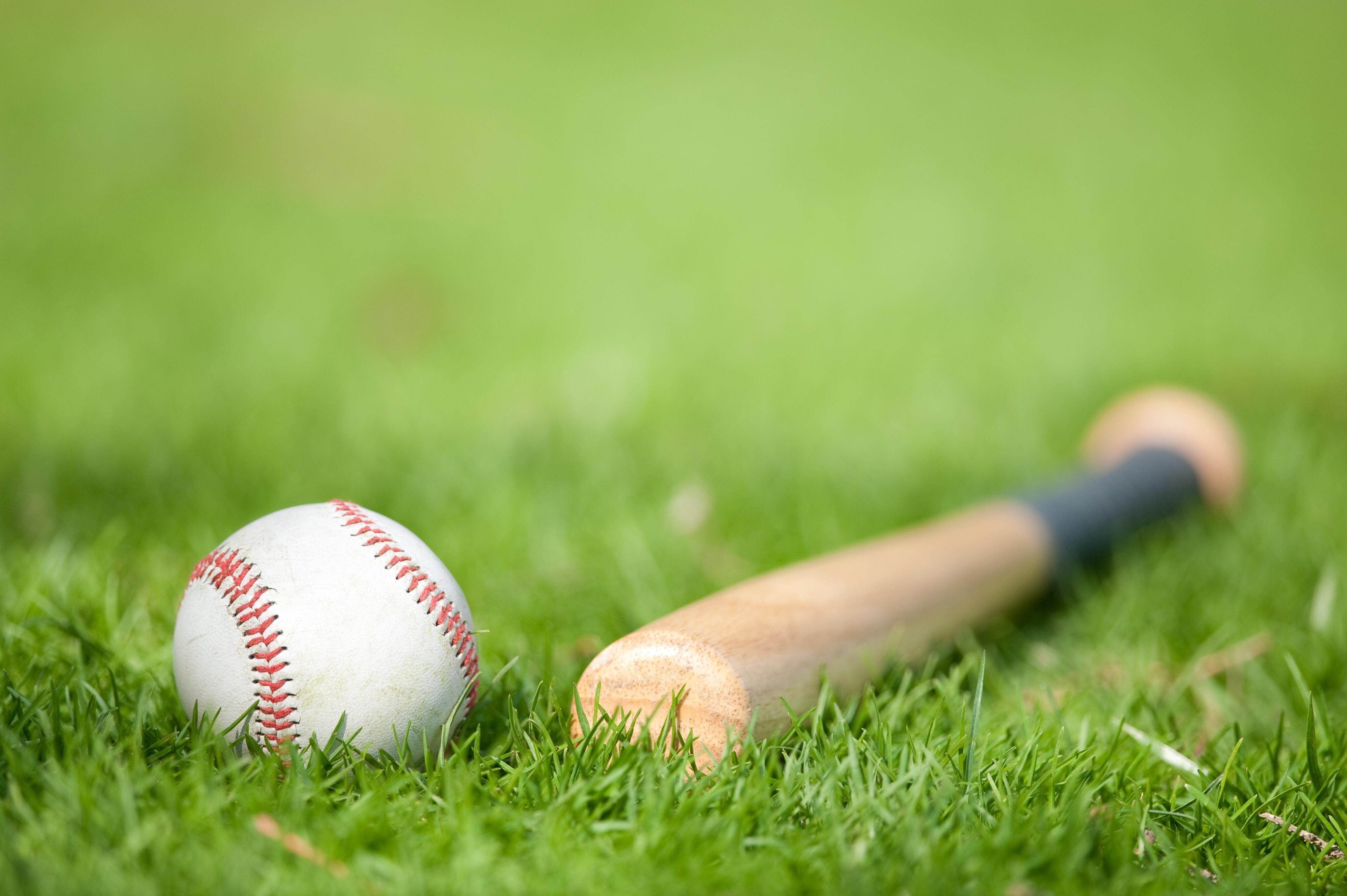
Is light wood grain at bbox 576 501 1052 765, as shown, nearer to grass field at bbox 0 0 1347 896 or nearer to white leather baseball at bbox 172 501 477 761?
grass field at bbox 0 0 1347 896

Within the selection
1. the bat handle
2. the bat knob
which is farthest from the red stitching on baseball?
the bat knob

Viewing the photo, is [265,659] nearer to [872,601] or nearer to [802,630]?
[802,630]

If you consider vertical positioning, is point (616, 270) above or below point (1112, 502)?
above

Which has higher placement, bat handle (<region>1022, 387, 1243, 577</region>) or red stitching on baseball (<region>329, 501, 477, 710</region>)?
red stitching on baseball (<region>329, 501, 477, 710</region>)

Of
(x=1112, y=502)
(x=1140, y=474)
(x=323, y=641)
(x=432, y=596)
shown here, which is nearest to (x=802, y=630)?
(x=432, y=596)

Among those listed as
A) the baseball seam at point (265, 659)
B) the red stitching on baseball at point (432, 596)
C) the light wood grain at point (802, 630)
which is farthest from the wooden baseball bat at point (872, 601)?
the baseball seam at point (265, 659)

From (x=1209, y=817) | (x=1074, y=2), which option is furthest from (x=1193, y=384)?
(x=1074, y=2)
